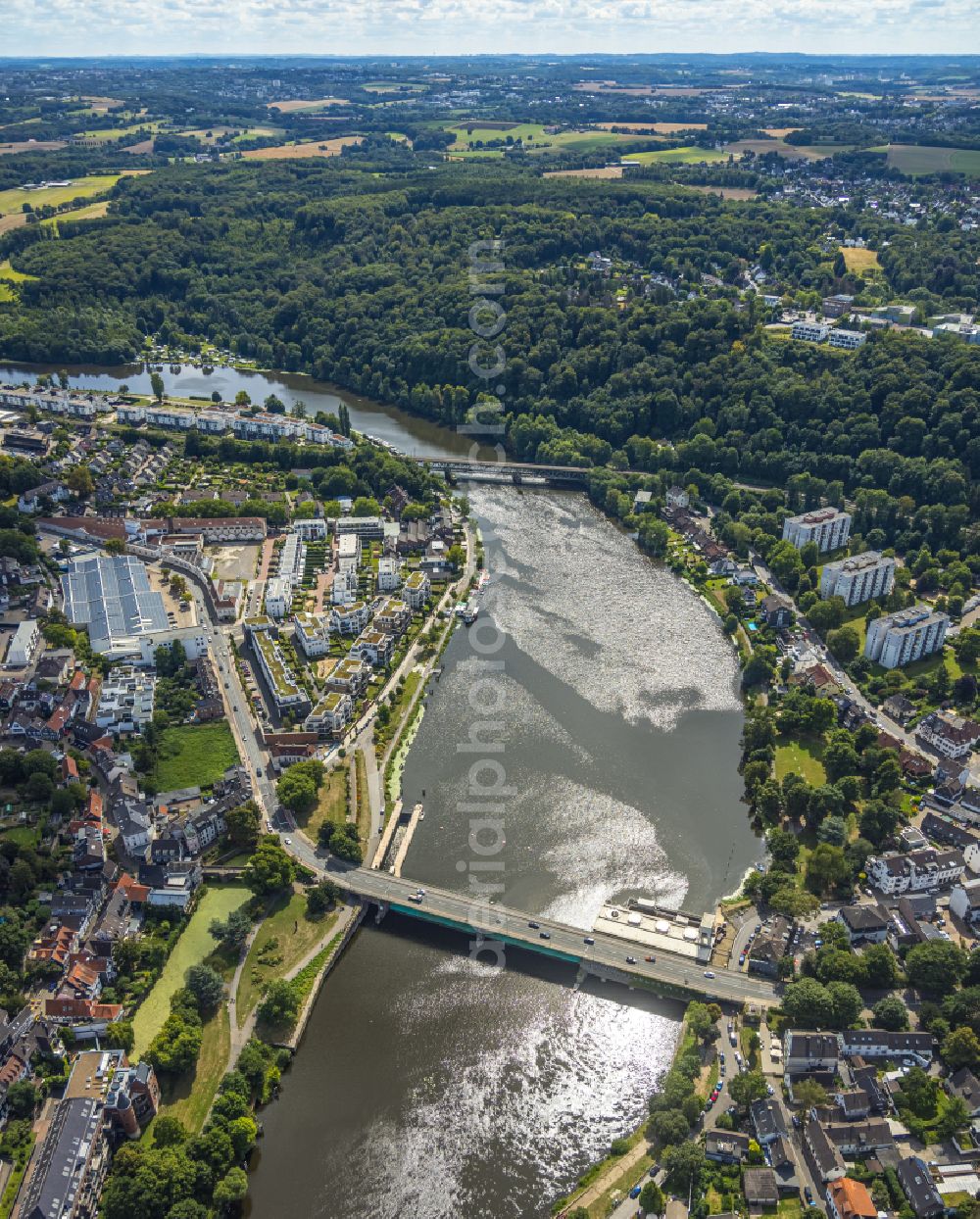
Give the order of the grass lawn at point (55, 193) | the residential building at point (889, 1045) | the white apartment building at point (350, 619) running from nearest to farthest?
the residential building at point (889, 1045)
the white apartment building at point (350, 619)
the grass lawn at point (55, 193)

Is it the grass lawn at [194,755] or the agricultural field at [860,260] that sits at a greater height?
the agricultural field at [860,260]

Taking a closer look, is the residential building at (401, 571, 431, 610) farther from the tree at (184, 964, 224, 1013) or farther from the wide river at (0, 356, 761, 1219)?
the tree at (184, 964, 224, 1013)

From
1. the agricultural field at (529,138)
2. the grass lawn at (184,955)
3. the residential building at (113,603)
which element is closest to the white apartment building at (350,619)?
the residential building at (113,603)

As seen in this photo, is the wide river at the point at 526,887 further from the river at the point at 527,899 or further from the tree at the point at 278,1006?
the tree at the point at 278,1006

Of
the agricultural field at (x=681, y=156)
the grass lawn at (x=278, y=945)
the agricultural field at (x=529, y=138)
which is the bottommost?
the grass lawn at (x=278, y=945)

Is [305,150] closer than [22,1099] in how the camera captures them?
No

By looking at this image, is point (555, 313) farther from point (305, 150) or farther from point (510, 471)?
point (305, 150)

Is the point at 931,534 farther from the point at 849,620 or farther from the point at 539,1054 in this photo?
the point at 539,1054

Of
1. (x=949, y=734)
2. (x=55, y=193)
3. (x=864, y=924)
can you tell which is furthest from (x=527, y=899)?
(x=55, y=193)
